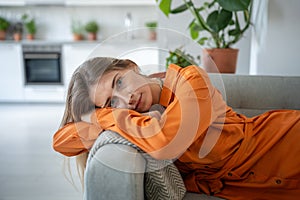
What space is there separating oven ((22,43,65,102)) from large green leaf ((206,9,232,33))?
3.00 metres

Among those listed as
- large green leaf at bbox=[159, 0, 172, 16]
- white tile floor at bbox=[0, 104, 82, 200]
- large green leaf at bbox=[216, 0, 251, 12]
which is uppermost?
large green leaf at bbox=[159, 0, 172, 16]

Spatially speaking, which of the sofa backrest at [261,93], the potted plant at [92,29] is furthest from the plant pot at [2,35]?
the sofa backrest at [261,93]

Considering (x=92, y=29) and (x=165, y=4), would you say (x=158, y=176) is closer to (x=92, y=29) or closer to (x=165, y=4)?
(x=165, y=4)

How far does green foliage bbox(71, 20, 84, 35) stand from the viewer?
4670mm

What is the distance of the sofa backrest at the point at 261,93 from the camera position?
1385mm

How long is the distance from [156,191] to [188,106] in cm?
26

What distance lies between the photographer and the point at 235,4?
1.65m

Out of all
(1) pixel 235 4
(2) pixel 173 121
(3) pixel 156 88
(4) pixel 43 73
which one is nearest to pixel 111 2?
(4) pixel 43 73

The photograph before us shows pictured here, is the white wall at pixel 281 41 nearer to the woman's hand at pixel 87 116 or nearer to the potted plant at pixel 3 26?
the woman's hand at pixel 87 116

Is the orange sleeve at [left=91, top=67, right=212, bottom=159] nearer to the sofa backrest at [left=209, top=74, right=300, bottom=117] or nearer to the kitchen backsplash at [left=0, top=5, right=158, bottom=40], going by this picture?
the sofa backrest at [left=209, top=74, right=300, bottom=117]

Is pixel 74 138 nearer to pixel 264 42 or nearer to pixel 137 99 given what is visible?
pixel 137 99

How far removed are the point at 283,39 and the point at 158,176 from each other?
4.07ft

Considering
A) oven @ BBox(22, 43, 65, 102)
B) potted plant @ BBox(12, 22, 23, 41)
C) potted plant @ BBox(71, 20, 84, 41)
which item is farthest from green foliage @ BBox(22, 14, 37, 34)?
potted plant @ BBox(71, 20, 84, 41)

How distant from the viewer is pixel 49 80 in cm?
449
